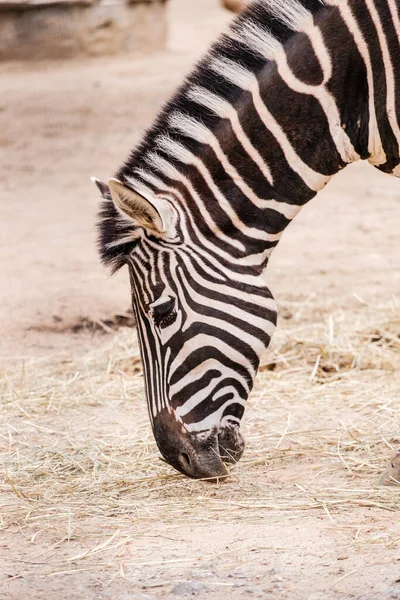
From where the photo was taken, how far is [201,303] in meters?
4.43

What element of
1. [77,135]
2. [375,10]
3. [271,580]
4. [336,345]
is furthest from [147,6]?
[271,580]

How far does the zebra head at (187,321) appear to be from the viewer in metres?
4.43

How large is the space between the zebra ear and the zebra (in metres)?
0.07

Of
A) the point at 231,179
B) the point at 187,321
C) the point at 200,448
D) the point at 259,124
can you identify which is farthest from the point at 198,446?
the point at 259,124

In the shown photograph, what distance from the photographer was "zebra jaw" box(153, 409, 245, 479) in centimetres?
446

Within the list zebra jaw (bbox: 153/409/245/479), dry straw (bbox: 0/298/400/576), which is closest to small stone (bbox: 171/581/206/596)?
dry straw (bbox: 0/298/400/576)

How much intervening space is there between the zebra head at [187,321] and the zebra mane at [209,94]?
0.12m

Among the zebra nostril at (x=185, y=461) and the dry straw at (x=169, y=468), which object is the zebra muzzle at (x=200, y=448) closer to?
the zebra nostril at (x=185, y=461)

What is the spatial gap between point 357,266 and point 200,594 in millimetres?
5407

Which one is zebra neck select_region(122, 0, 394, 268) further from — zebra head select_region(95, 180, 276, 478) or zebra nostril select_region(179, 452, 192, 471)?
zebra nostril select_region(179, 452, 192, 471)

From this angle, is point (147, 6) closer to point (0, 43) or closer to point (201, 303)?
point (0, 43)

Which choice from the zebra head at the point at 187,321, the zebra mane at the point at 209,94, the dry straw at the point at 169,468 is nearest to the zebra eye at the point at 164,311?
the zebra head at the point at 187,321

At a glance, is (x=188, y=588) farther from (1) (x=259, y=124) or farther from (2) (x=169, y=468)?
(1) (x=259, y=124)

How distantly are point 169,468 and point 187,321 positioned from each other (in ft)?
3.24
